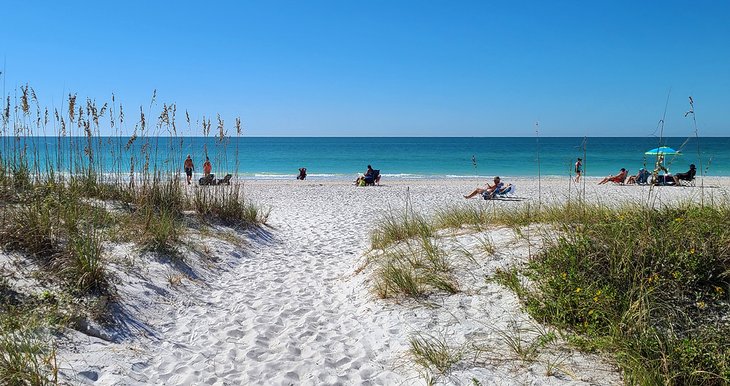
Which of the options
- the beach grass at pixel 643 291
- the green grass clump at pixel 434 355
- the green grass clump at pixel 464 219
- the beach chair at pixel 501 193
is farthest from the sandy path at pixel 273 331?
the beach chair at pixel 501 193

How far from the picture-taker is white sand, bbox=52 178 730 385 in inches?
137

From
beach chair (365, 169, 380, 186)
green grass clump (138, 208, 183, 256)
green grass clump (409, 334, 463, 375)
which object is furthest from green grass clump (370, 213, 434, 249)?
beach chair (365, 169, 380, 186)

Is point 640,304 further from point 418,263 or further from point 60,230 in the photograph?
point 60,230

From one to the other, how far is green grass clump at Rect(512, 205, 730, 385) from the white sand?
0.25 meters

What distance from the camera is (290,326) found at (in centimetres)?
468

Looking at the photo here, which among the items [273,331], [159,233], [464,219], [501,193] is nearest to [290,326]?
[273,331]

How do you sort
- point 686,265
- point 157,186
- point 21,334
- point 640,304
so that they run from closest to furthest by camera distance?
point 21,334, point 640,304, point 686,265, point 157,186

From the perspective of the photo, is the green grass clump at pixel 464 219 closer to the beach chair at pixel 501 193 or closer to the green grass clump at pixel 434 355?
the green grass clump at pixel 434 355

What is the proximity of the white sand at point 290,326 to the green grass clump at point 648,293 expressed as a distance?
9.9 inches

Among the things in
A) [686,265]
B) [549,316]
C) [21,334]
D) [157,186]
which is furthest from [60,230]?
[686,265]

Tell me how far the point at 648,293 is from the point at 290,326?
3.09 m

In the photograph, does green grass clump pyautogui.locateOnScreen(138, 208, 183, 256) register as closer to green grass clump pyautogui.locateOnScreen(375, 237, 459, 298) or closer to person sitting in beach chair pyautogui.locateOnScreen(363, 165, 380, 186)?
green grass clump pyautogui.locateOnScreen(375, 237, 459, 298)

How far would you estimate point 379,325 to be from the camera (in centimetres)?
461

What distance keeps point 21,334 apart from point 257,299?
8.17ft
